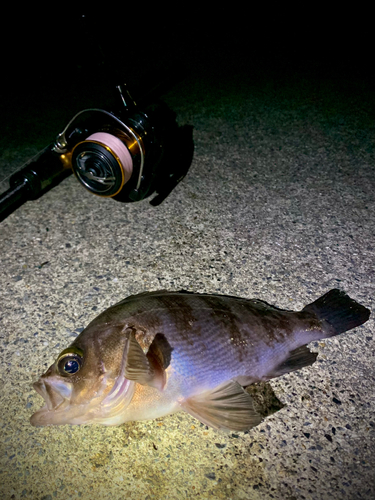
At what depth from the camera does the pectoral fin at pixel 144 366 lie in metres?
1.51

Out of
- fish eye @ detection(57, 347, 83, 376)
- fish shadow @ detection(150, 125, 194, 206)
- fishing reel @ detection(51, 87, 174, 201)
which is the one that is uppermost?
fishing reel @ detection(51, 87, 174, 201)

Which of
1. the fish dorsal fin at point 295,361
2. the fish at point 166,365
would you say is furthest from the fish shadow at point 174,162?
the fish dorsal fin at point 295,361

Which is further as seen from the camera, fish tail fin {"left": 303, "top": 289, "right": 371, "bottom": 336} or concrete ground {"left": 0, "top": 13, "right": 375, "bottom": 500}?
fish tail fin {"left": 303, "top": 289, "right": 371, "bottom": 336}

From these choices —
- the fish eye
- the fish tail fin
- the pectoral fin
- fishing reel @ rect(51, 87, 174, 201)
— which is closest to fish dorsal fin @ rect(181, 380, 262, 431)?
the pectoral fin

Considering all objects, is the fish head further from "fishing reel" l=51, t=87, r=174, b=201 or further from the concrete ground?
"fishing reel" l=51, t=87, r=174, b=201

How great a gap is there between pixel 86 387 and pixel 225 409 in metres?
0.64

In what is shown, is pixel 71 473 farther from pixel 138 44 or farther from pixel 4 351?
pixel 138 44

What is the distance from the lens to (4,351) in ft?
6.99

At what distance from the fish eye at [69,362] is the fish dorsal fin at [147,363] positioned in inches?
9.8

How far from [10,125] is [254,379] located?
3888 millimetres

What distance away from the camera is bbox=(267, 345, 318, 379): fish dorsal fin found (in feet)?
6.07

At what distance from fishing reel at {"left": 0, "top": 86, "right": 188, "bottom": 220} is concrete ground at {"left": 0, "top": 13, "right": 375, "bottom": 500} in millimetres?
390

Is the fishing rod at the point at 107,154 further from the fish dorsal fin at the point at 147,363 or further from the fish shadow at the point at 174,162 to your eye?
the fish dorsal fin at the point at 147,363

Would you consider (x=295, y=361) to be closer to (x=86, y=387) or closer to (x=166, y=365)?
(x=166, y=365)
